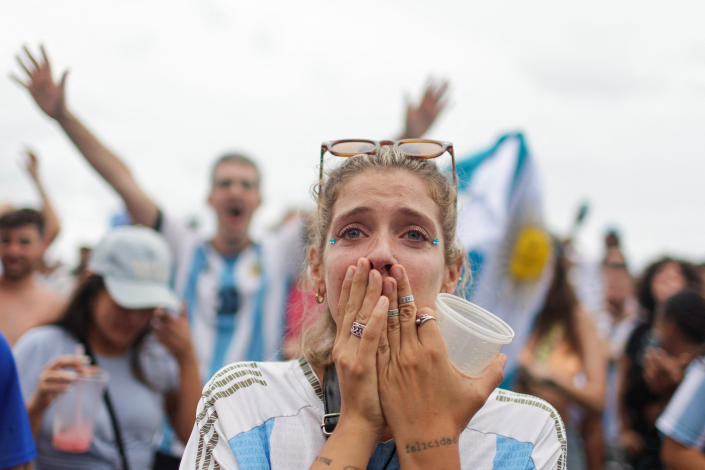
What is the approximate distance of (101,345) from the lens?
10.6 feet

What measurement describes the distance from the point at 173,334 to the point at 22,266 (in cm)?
211

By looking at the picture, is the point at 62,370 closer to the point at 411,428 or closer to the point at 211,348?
the point at 211,348

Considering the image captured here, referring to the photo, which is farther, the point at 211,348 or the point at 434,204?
the point at 211,348

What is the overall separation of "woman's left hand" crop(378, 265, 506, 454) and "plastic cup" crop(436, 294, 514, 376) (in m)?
0.04

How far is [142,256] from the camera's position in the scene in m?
3.38

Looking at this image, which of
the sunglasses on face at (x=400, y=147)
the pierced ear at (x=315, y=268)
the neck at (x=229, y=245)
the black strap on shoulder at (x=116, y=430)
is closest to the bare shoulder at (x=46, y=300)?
the neck at (x=229, y=245)

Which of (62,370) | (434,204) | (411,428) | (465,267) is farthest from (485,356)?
(62,370)

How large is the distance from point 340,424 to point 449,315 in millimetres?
408

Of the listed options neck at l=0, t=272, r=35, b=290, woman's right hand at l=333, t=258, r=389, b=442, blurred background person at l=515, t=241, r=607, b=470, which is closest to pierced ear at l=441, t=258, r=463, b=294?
woman's right hand at l=333, t=258, r=389, b=442

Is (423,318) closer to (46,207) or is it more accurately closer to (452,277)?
(452,277)

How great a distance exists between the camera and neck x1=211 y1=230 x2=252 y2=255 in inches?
173

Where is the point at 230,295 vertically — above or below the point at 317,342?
below

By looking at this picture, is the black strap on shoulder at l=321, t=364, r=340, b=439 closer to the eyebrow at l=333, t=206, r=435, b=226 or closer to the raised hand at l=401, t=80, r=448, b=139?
the eyebrow at l=333, t=206, r=435, b=226

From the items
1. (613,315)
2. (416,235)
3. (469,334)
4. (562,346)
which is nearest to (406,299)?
(469,334)
